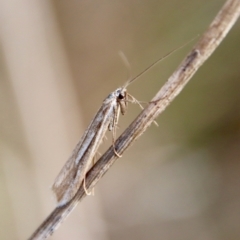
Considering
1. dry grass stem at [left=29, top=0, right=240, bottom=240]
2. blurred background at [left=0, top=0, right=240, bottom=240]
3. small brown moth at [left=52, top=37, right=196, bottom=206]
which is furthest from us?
blurred background at [left=0, top=0, right=240, bottom=240]

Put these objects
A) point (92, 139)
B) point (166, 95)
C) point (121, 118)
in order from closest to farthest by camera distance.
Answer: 1. point (166, 95)
2. point (92, 139)
3. point (121, 118)

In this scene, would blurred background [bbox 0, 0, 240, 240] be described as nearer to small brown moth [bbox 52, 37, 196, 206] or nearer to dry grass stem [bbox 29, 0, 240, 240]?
small brown moth [bbox 52, 37, 196, 206]

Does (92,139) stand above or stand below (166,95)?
above

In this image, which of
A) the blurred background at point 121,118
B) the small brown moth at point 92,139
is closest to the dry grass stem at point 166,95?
the small brown moth at point 92,139

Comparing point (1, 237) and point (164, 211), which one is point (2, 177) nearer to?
point (1, 237)

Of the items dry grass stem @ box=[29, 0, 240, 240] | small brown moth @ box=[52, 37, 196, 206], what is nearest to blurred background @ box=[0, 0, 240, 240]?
small brown moth @ box=[52, 37, 196, 206]

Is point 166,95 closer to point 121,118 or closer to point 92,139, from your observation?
point 92,139

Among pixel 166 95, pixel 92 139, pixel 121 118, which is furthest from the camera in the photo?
pixel 121 118

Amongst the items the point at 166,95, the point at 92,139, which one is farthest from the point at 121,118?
the point at 166,95

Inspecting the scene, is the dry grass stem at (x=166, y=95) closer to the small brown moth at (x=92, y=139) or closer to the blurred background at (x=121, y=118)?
the small brown moth at (x=92, y=139)
